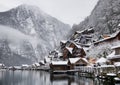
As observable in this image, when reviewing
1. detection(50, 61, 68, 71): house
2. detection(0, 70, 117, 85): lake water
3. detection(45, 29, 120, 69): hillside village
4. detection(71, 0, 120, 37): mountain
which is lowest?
detection(0, 70, 117, 85): lake water

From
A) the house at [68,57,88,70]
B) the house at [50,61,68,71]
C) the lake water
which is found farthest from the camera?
the house at [50,61,68,71]

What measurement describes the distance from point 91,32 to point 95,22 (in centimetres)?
1211

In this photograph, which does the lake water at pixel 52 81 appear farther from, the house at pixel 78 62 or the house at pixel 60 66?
the house at pixel 60 66

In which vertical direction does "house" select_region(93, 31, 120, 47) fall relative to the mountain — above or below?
below

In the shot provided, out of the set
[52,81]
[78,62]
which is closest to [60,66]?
[78,62]

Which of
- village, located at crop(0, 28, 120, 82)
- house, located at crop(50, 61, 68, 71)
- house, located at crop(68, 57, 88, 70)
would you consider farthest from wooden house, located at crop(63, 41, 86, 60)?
house, located at crop(68, 57, 88, 70)

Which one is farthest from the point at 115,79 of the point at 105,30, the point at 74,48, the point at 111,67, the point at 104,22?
the point at 104,22

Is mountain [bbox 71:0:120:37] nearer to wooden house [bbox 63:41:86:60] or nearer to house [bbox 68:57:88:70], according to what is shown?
wooden house [bbox 63:41:86:60]

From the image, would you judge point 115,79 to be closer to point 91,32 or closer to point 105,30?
point 105,30

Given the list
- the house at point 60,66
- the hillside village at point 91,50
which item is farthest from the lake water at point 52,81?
the house at point 60,66

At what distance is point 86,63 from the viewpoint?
9375 centimetres

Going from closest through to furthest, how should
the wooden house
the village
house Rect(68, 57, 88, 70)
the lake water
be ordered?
1. the lake water
2. the village
3. house Rect(68, 57, 88, 70)
4. the wooden house

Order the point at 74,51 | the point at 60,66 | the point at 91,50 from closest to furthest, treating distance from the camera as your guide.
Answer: the point at 91,50 → the point at 60,66 → the point at 74,51

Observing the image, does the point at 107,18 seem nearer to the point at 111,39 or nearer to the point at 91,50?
the point at 91,50
